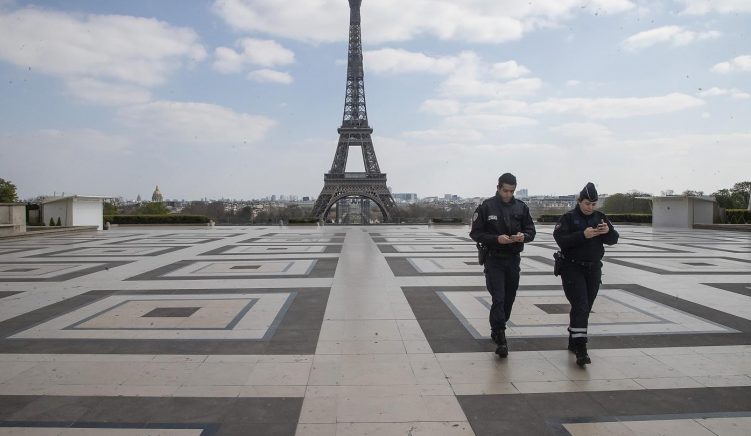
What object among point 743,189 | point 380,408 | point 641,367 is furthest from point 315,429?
point 743,189

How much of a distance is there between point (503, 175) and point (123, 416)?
3.90 meters

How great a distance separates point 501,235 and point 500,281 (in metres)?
0.47

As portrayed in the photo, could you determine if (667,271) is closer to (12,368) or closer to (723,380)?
(723,380)

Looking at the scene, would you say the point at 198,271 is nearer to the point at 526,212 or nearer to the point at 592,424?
the point at 526,212

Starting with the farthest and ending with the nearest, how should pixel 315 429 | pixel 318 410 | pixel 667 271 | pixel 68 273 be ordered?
pixel 667 271 → pixel 68 273 → pixel 318 410 → pixel 315 429

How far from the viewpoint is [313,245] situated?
16984 millimetres

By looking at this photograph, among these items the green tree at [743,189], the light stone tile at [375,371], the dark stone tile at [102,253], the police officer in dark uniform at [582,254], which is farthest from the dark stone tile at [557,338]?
the green tree at [743,189]

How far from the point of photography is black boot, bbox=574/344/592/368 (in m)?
4.44

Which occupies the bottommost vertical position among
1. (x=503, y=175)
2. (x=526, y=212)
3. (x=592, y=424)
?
(x=592, y=424)

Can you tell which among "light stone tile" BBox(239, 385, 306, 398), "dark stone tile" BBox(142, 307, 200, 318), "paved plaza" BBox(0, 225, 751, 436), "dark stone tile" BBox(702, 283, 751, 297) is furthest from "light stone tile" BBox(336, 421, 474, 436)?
"dark stone tile" BBox(702, 283, 751, 297)

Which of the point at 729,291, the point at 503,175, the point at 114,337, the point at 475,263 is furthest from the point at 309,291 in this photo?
the point at 729,291

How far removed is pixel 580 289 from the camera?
464 centimetres

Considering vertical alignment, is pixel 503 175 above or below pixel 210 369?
above

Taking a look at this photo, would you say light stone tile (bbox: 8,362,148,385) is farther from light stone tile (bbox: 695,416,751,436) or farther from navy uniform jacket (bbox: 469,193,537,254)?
light stone tile (bbox: 695,416,751,436)
